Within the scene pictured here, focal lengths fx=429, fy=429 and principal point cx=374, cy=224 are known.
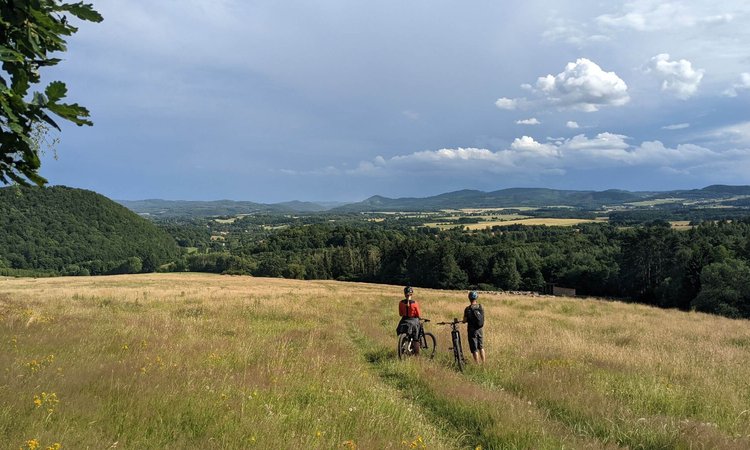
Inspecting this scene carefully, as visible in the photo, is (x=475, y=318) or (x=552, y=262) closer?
(x=475, y=318)

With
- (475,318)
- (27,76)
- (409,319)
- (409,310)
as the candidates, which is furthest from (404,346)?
(27,76)

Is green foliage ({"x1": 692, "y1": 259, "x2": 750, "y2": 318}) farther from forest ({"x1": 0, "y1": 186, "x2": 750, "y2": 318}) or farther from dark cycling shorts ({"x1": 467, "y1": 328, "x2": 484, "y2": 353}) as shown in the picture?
dark cycling shorts ({"x1": 467, "y1": 328, "x2": 484, "y2": 353})

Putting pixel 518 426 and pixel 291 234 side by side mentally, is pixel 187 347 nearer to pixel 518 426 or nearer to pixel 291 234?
pixel 518 426

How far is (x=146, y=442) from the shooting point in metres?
4.52

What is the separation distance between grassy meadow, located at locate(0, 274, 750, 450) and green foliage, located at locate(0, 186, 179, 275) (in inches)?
→ 5572

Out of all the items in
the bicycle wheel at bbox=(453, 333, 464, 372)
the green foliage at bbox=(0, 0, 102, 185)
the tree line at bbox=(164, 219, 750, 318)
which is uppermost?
the green foliage at bbox=(0, 0, 102, 185)

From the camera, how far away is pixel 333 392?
7.23 meters

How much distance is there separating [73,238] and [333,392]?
647 ft

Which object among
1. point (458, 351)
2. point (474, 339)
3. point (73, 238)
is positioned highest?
point (474, 339)

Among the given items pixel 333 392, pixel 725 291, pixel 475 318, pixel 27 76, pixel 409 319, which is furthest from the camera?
pixel 725 291

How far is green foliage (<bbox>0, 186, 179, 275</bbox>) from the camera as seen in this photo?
467ft

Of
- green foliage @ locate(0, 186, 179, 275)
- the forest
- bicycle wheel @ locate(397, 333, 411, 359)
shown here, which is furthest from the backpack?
green foliage @ locate(0, 186, 179, 275)

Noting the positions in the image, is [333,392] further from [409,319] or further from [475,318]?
[475,318]

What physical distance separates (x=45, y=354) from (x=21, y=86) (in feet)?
24.4
